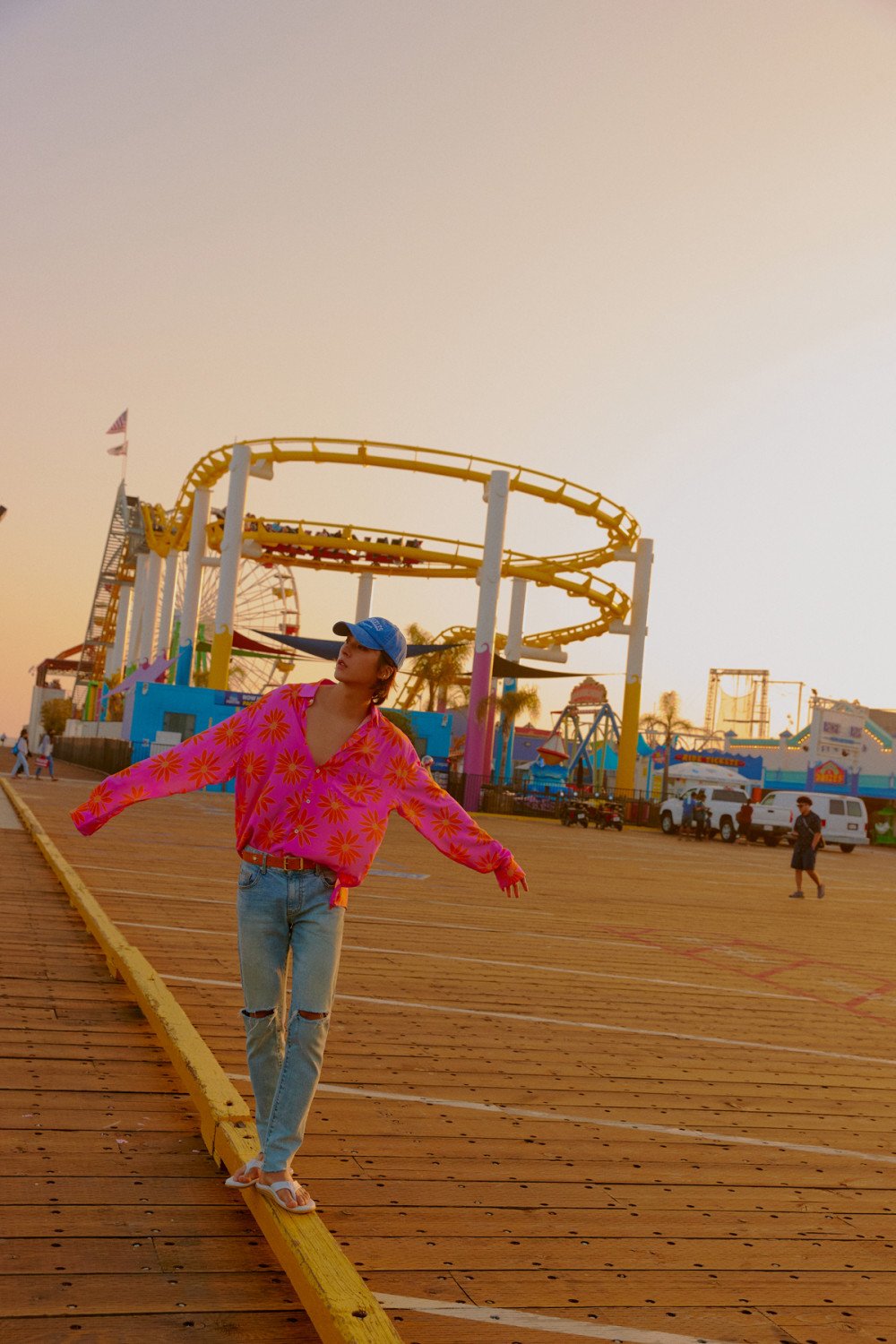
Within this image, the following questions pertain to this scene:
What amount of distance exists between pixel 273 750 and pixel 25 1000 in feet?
10.5

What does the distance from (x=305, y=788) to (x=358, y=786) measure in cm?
17

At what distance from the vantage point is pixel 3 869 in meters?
11.6

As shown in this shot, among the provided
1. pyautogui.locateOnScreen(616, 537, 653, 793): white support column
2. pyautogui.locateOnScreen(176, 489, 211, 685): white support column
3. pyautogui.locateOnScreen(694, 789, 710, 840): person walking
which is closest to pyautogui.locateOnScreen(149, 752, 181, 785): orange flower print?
pyautogui.locateOnScreen(694, 789, 710, 840): person walking

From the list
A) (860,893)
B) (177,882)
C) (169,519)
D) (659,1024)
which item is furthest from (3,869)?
(169,519)

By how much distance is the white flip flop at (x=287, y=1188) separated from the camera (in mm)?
3457

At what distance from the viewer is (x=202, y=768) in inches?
151

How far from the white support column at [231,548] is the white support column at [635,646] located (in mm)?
14400

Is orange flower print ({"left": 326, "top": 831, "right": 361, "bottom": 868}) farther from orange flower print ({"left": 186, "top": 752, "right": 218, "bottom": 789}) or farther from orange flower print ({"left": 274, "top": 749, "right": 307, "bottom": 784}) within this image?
orange flower print ({"left": 186, "top": 752, "right": 218, "bottom": 789})

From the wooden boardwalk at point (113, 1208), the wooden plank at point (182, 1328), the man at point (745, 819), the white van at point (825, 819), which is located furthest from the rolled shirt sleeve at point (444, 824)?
the man at point (745, 819)

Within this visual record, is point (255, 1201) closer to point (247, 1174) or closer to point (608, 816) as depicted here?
point (247, 1174)

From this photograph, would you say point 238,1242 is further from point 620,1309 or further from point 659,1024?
point 659,1024

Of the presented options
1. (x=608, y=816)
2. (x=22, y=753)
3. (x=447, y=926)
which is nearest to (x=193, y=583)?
(x=22, y=753)

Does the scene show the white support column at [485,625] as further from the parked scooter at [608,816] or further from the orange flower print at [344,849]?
the orange flower print at [344,849]

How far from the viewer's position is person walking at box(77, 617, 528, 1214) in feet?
11.9
